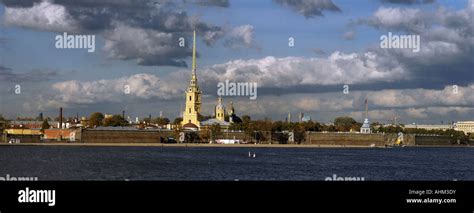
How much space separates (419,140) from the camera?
176 m

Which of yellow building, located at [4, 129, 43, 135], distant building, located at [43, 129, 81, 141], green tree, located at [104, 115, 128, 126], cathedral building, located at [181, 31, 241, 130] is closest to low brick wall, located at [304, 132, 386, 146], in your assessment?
cathedral building, located at [181, 31, 241, 130]

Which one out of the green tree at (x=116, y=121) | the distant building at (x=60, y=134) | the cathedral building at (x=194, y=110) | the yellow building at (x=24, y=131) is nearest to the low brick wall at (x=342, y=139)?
the cathedral building at (x=194, y=110)

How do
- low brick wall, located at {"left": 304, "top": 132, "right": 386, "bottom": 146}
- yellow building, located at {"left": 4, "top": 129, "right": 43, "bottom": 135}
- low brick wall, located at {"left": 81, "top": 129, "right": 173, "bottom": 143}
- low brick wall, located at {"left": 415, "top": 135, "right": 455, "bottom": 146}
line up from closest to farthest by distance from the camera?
low brick wall, located at {"left": 81, "top": 129, "right": 173, "bottom": 143}, yellow building, located at {"left": 4, "top": 129, "right": 43, "bottom": 135}, low brick wall, located at {"left": 304, "top": 132, "right": 386, "bottom": 146}, low brick wall, located at {"left": 415, "top": 135, "right": 455, "bottom": 146}

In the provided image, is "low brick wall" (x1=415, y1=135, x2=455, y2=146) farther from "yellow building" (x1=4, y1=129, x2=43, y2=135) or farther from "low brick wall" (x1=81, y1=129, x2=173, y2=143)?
"yellow building" (x1=4, y1=129, x2=43, y2=135)

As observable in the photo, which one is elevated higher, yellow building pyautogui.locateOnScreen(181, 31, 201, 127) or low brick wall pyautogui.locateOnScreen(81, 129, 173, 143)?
yellow building pyautogui.locateOnScreen(181, 31, 201, 127)

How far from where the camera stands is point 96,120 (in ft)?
523

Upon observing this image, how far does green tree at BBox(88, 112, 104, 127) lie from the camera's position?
15488cm

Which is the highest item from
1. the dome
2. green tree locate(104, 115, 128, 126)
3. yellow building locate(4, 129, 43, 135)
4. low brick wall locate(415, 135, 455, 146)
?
green tree locate(104, 115, 128, 126)

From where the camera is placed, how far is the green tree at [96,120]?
154875mm

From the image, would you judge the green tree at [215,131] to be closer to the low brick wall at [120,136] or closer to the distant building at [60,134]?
the low brick wall at [120,136]
